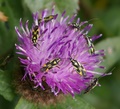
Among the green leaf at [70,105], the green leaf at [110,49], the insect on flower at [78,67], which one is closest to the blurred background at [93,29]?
the green leaf at [110,49]

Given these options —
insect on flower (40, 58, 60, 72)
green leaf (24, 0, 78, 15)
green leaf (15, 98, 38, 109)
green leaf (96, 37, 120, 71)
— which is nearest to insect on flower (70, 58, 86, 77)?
insect on flower (40, 58, 60, 72)

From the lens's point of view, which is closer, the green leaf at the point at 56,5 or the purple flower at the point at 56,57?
the purple flower at the point at 56,57

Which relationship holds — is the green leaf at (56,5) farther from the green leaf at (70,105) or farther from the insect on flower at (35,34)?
the green leaf at (70,105)

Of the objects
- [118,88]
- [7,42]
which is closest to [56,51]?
[7,42]

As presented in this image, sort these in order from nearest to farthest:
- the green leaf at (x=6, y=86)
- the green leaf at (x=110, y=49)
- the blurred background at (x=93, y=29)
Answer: the green leaf at (x=6, y=86), the blurred background at (x=93, y=29), the green leaf at (x=110, y=49)

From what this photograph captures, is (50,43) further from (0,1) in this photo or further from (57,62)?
(0,1)

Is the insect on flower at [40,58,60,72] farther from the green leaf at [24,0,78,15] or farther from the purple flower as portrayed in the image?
the green leaf at [24,0,78,15]

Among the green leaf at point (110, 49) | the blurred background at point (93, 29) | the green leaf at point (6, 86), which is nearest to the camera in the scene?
the green leaf at point (6, 86)
